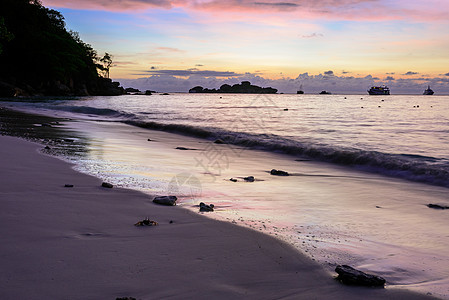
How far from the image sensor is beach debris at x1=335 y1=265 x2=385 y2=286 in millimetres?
2695

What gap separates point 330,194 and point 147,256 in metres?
4.11

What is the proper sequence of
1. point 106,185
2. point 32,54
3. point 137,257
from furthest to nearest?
point 32,54
point 106,185
point 137,257

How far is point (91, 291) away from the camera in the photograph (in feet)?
7.53

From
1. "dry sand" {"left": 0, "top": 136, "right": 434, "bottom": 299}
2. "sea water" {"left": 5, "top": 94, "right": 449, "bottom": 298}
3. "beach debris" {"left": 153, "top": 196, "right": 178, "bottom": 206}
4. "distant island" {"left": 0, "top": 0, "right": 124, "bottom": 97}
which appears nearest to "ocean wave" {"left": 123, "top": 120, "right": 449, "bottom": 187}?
"sea water" {"left": 5, "top": 94, "right": 449, "bottom": 298}

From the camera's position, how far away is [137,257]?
290 centimetres

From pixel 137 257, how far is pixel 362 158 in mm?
9217

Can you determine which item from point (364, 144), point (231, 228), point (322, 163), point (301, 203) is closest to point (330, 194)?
point (301, 203)

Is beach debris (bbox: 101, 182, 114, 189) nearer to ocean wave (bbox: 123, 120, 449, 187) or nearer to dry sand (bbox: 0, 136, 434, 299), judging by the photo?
dry sand (bbox: 0, 136, 434, 299)

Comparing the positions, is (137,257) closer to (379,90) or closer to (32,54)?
(32,54)

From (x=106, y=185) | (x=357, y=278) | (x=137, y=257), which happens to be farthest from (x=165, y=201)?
(x=357, y=278)

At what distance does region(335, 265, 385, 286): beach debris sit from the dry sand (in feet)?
0.20

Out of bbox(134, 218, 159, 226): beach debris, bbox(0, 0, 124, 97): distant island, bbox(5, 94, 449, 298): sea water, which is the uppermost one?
bbox(0, 0, 124, 97): distant island

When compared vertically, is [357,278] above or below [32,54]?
below

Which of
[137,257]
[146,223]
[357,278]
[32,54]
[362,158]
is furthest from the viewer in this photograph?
[32,54]
